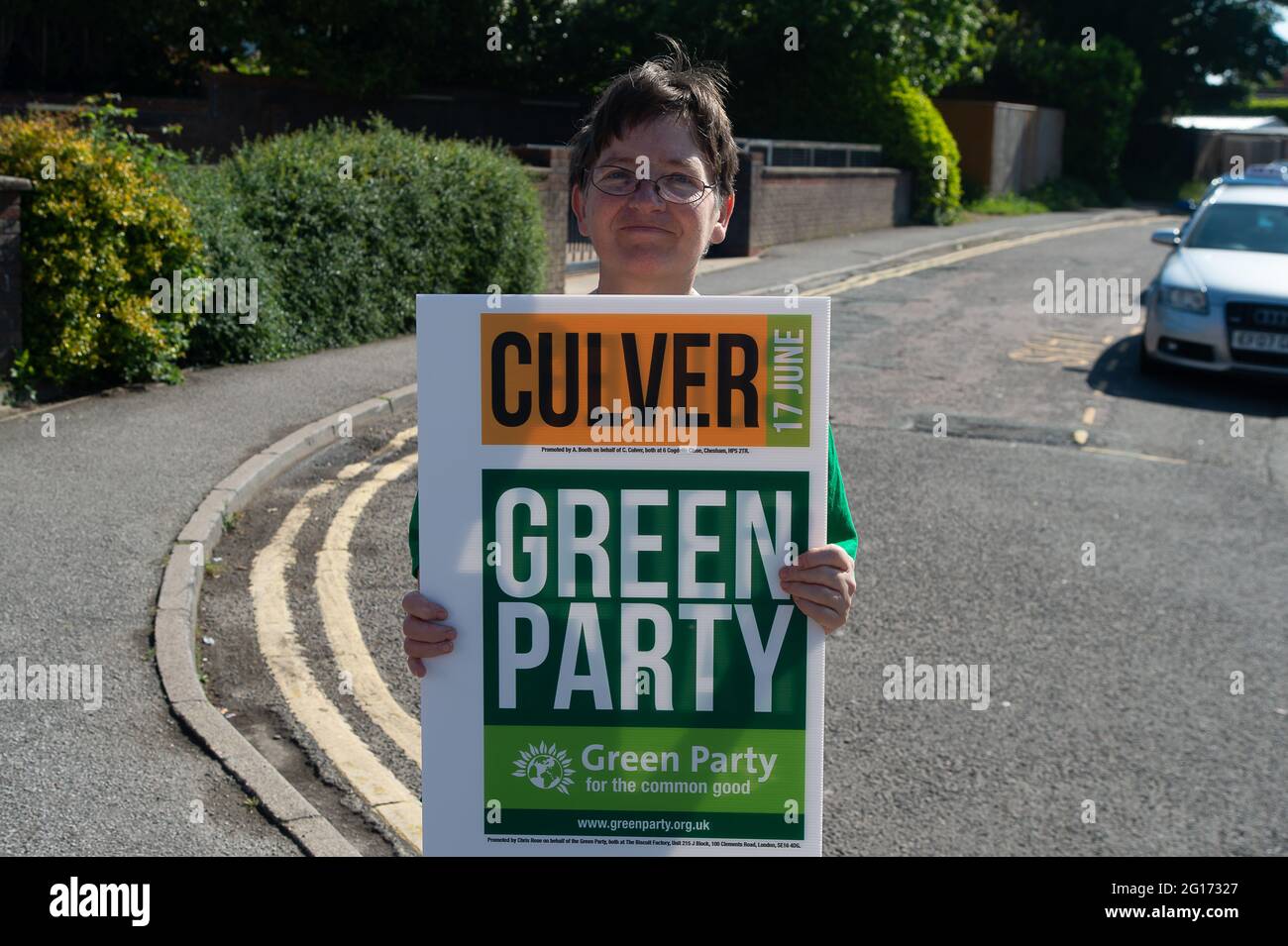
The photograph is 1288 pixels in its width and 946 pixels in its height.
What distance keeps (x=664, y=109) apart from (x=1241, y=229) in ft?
43.8

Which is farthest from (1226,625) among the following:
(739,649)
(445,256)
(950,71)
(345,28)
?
(950,71)

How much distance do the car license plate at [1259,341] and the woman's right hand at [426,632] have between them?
466 inches

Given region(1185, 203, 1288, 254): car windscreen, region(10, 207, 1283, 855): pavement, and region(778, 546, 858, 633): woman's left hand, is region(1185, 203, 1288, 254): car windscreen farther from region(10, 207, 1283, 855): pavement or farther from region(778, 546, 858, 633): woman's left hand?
region(778, 546, 858, 633): woman's left hand

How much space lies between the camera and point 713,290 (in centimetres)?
1769

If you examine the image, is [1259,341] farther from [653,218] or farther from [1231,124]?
[1231,124]

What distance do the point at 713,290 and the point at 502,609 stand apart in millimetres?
15706

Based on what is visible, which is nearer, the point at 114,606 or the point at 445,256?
the point at 114,606

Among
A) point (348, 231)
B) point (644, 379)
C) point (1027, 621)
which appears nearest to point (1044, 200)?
point (348, 231)

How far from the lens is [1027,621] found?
6.47 m

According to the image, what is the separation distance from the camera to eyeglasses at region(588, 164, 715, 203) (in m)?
2.44

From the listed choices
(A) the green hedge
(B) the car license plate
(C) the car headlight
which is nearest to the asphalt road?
(B) the car license plate

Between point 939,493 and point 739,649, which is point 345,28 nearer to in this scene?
point 939,493

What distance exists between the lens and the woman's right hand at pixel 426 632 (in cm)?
222

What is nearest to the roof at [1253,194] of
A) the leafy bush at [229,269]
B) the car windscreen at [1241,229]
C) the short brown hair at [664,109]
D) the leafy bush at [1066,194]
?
the car windscreen at [1241,229]
